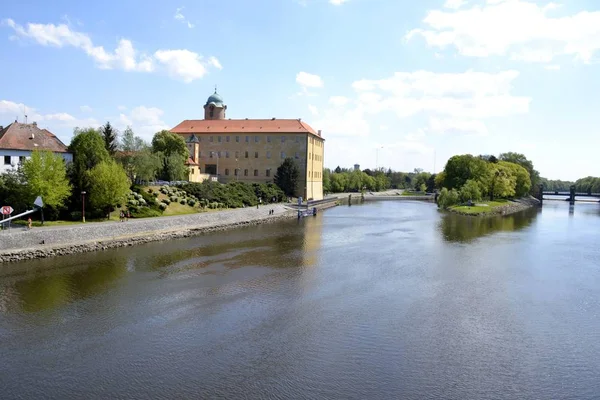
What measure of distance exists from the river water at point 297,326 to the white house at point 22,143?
15.1m

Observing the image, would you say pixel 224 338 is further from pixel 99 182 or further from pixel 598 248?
pixel 598 248

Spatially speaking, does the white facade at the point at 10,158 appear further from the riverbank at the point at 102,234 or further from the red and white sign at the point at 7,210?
the riverbank at the point at 102,234

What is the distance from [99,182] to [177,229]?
694cm

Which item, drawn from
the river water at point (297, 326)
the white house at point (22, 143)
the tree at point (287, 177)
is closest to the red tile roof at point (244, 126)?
the tree at point (287, 177)

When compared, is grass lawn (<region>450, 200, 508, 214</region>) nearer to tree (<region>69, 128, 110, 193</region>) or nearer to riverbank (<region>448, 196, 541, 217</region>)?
riverbank (<region>448, 196, 541, 217</region>)

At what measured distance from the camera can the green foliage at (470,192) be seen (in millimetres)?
75250

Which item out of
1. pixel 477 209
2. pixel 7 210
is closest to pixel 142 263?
pixel 7 210

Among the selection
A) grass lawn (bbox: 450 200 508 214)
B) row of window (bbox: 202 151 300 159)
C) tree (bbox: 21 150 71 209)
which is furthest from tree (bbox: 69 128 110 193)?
grass lawn (bbox: 450 200 508 214)

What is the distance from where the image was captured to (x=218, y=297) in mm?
21156

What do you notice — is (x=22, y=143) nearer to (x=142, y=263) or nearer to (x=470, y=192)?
(x=142, y=263)

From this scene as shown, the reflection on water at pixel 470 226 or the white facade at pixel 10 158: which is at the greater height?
the white facade at pixel 10 158

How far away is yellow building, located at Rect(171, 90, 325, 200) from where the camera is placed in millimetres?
77188

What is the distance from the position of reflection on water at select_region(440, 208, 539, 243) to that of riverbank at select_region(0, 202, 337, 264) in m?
20.6

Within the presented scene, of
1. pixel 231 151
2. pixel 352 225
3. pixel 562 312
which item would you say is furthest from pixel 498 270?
pixel 231 151
